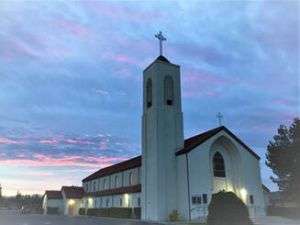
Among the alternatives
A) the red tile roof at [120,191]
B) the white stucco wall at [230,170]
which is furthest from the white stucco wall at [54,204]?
the white stucco wall at [230,170]

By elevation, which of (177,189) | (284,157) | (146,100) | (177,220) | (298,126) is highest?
(146,100)

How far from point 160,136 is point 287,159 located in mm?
17714

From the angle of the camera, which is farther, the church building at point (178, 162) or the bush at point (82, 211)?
the bush at point (82, 211)

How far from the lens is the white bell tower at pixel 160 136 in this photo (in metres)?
44.8

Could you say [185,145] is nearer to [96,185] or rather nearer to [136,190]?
[136,190]

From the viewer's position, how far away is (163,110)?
47.6m

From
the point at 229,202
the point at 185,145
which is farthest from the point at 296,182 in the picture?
the point at 229,202

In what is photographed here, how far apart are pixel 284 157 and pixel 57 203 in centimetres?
5488

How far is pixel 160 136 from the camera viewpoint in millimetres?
46438

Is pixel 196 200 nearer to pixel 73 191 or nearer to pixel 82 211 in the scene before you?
pixel 82 211

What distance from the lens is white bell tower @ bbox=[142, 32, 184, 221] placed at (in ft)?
147

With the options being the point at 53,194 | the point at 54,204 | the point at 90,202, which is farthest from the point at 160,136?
the point at 53,194

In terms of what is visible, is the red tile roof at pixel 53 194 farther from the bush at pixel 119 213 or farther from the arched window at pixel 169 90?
the arched window at pixel 169 90

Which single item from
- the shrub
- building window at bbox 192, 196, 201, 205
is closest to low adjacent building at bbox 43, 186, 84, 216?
the shrub
